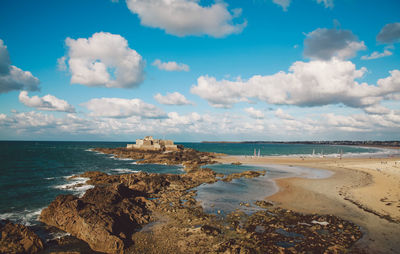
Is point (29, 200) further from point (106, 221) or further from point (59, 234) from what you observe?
point (106, 221)

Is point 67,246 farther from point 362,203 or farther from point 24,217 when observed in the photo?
point 362,203

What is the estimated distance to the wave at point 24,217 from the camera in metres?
15.6

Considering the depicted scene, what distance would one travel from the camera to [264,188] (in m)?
28.1

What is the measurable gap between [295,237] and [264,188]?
14.9 m

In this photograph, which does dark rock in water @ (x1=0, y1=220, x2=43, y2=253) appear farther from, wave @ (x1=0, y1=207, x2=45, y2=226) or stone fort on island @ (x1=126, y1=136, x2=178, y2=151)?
stone fort on island @ (x1=126, y1=136, x2=178, y2=151)

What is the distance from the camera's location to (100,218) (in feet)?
44.4

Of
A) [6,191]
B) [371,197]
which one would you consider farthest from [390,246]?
[6,191]

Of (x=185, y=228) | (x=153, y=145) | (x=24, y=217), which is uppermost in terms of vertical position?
(x=153, y=145)

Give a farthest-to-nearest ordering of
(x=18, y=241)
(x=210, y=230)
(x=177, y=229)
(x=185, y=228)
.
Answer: (x=185, y=228)
(x=177, y=229)
(x=210, y=230)
(x=18, y=241)

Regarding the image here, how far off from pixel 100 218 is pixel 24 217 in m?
8.13

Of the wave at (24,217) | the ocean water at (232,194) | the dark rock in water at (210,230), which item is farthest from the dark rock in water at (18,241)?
the ocean water at (232,194)

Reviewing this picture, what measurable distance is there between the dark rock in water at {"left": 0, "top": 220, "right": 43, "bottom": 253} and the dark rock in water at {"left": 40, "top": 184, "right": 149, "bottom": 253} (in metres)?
2.15

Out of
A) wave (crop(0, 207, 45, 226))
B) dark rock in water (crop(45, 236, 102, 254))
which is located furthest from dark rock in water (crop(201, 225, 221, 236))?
wave (crop(0, 207, 45, 226))

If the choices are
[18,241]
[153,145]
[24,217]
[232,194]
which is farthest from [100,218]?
[153,145]
